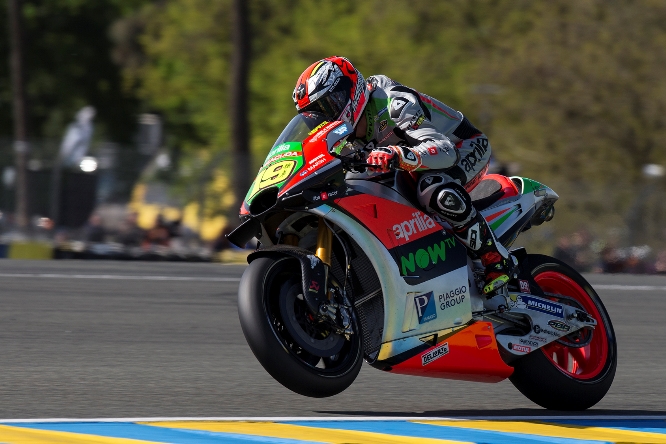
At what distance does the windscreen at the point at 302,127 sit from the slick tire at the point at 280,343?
0.55 metres

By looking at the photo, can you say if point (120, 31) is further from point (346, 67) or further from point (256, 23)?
point (346, 67)

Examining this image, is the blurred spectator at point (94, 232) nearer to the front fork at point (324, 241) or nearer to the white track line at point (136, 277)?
the white track line at point (136, 277)

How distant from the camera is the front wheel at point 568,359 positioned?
6.04m

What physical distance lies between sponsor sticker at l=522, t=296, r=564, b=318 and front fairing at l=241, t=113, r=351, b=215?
4.76 feet

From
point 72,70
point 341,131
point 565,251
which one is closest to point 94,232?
point 565,251

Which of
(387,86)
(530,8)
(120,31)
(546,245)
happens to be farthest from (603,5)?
(387,86)

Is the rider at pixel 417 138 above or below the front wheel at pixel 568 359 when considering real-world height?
above

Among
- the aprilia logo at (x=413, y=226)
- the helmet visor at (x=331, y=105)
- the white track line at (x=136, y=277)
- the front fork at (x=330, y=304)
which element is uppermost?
the helmet visor at (x=331, y=105)

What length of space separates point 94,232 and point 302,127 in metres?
11.0

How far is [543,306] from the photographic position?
623cm

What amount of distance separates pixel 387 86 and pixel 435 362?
1352 mm

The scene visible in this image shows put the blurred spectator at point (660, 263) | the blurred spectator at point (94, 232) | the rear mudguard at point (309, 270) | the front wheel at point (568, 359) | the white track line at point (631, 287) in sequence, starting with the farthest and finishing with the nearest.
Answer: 1. the blurred spectator at point (660, 263)
2. the blurred spectator at point (94, 232)
3. the white track line at point (631, 287)
4. the front wheel at point (568, 359)
5. the rear mudguard at point (309, 270)

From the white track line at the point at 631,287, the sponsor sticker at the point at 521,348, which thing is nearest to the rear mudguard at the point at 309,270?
the sponsor sticker at the point at 521,348

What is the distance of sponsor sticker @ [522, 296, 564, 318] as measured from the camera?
620 centimetres
